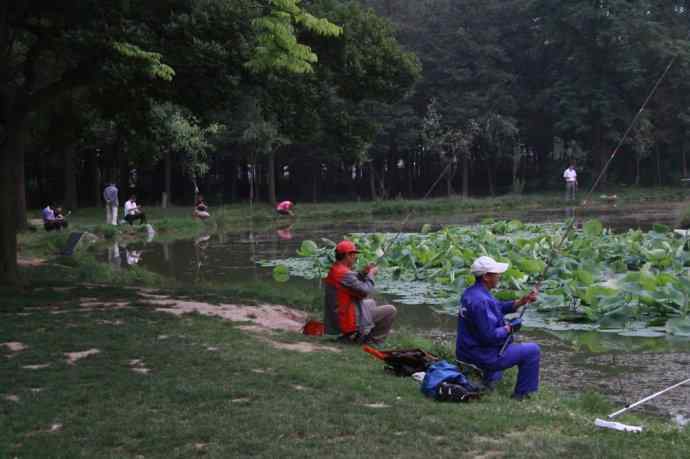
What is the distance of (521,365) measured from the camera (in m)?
8.68

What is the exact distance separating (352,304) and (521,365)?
320cm

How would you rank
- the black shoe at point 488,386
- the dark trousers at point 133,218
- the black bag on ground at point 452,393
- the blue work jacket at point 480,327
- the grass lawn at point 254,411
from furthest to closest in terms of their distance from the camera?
the dark trousers at point 133,218, the black shoe at point 488,386, the blue work jacket at point 480,327, the black bag on ground at point 452,393, the grass lawn at point 254,411

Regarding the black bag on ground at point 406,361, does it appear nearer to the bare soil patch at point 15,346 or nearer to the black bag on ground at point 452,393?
the black bag on ground at point 452,393

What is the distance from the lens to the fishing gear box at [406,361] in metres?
9.30

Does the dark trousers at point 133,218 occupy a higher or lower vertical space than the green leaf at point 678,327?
higher

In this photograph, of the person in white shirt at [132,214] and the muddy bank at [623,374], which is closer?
the muddy bank at [623,374]

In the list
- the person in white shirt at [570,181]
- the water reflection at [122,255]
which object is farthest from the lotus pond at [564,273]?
the person in white shirt at [570,181]

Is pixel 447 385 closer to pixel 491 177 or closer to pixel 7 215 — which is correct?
pixel 7 215

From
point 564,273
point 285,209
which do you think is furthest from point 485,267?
point 285,209

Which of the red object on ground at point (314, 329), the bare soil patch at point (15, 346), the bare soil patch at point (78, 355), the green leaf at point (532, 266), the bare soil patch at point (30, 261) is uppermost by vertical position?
the green leaf at point (532, 266)

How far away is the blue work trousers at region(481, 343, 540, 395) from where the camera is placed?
28.1 ft

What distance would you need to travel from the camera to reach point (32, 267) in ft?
65.6

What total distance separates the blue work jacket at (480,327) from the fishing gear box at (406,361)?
66 cm

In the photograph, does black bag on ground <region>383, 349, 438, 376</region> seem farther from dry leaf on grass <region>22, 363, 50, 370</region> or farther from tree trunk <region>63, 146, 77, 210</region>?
tree trunk <region>63, 146, 77, 210</region>
